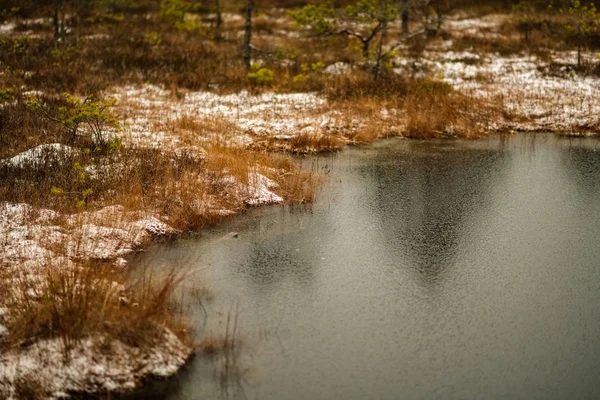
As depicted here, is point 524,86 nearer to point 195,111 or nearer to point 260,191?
point 195,111

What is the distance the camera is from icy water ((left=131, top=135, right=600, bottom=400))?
5.56m

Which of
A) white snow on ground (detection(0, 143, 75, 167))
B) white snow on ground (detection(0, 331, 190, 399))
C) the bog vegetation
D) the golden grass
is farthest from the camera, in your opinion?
white snow on ground (detection(0, 143, 75, 167))

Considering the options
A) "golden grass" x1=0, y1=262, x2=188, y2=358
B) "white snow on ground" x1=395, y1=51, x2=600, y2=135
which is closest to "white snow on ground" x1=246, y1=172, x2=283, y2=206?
"golden grass" x1=0, y1=262, x2=188, y2=358

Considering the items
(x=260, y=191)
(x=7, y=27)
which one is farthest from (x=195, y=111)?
(x=7, y=27)

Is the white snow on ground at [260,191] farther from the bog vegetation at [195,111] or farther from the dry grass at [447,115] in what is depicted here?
the dry grass at [447,115]

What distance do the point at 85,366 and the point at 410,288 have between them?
3.89 metres

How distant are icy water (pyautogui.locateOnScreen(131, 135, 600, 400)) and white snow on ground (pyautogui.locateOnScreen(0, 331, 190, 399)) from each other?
254mm

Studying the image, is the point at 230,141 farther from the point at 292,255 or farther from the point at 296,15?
the point at 296,15

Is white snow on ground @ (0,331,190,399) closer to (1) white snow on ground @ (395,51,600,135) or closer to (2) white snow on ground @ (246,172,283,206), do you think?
(2) white snow on ground @ (246,172,283,206)

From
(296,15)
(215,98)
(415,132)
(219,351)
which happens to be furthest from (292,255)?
(296,15)

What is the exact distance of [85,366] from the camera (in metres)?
5.24

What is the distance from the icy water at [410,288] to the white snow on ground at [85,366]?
0.83 ft

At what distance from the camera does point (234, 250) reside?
331 inches

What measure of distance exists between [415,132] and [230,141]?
480 centimetres
